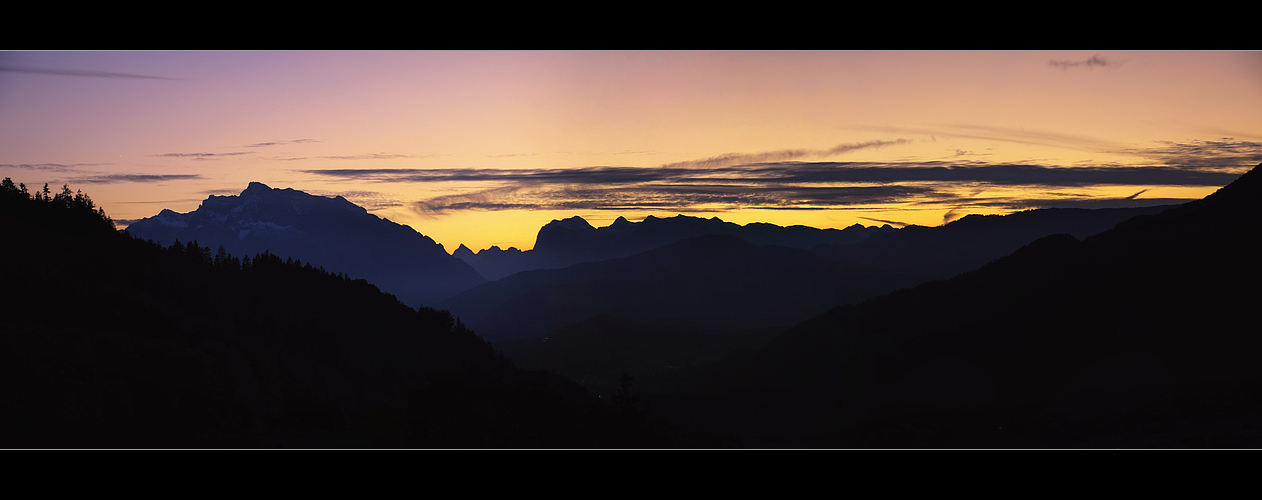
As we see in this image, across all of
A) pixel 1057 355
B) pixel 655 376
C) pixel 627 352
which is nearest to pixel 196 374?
pixel 1057 355

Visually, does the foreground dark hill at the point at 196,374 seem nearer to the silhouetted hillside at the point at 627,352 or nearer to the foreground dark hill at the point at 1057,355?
the foreground dark hill at the point at 1057,355

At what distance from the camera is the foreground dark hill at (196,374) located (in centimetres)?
3362

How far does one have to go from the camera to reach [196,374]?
38406mm

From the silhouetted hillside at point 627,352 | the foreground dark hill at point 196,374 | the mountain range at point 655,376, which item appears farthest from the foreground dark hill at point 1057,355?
the foreground dark hill at point 196,374

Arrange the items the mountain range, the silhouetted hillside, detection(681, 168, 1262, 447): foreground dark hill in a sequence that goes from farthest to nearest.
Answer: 1. the silhouetted hillside
2. detection(681, 168, 1262, 447): foreground dark hill
3. the mountain range

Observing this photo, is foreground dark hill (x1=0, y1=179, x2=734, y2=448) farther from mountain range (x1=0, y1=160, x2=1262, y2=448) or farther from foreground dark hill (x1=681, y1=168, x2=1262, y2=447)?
foreground dark hill (x1=681, y1=168, x2=1262, y2=447)

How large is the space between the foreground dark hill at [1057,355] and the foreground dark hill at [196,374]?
3426 centimetres

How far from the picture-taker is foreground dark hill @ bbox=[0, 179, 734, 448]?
110ft

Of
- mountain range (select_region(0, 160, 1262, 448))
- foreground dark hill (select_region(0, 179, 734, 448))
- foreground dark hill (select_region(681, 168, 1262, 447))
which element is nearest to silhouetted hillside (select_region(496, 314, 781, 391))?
mountain range (select_region(0, 160, 1262, 448))

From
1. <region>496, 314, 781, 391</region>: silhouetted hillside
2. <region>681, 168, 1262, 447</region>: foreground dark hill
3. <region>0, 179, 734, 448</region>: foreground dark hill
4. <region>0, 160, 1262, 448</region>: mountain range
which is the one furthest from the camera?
<region>496, 314, 781, 391</region>: silhouetted hillside

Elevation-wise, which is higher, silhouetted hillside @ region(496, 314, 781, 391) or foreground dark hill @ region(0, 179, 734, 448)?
foreground dark hill @ region(0, 179, 734, 448)

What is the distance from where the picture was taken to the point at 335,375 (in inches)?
2170

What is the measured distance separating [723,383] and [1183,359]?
224 feet

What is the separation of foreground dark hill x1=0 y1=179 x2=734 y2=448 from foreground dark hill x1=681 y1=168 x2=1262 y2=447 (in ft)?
112
